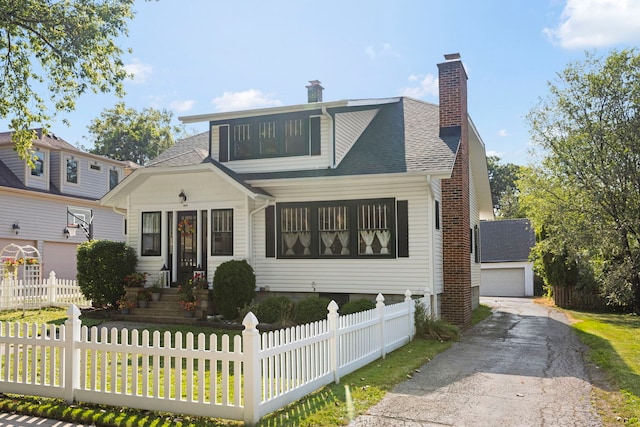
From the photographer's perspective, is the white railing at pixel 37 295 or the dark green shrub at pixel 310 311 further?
the white railing at pixel 37 295

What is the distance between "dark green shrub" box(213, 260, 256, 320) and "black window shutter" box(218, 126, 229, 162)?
3665 mm

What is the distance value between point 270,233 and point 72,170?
1490 centimetres

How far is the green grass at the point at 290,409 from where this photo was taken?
5922 mm

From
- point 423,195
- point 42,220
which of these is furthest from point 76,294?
point 423,195

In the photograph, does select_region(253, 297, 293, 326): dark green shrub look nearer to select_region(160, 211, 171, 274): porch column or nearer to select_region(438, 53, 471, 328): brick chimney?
select_region(160, 211, 171, 274): porch column

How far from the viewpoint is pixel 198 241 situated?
14977 millimetres

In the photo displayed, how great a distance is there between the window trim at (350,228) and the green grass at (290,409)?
18.7 feet

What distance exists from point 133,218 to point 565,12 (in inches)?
508

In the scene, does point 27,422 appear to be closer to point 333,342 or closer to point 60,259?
point 333,342

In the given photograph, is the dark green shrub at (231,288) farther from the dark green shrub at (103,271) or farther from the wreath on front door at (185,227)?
the dark green shrub at (103,271)

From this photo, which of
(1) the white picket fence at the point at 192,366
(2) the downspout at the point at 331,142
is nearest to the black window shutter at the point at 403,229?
(2) the downspout at the point at 331,142

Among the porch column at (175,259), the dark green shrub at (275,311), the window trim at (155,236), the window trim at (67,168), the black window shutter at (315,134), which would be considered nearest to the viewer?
the dark green shrub at (275,311)

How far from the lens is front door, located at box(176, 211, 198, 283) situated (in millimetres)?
15031

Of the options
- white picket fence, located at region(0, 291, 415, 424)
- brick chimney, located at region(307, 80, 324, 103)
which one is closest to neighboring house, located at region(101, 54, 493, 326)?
brick chimney, located at region(307, 80, 324, 103)
